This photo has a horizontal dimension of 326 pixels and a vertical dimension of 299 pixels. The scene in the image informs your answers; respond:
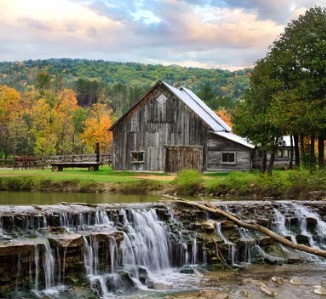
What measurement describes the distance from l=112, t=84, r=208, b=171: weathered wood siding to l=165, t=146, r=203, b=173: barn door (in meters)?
0.32

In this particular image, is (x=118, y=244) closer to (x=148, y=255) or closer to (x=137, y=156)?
(x=148, y=255)

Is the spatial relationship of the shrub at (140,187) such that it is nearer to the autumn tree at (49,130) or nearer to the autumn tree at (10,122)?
the autumn tree at (49,130)

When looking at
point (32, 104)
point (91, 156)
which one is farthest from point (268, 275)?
point (32, 104)

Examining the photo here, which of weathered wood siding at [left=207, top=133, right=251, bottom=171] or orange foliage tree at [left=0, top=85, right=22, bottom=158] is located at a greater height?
orange foliage tree at [left=0, top=85, right=22, bottom=158]

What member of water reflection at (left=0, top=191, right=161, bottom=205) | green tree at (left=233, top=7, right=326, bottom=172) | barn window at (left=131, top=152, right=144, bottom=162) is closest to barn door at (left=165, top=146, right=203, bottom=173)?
barn window at (left=131, top=152, right=144, bottom=162)

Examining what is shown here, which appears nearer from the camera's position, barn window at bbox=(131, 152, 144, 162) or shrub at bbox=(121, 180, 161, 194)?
shrub at bbox=(121, 180, 161, 194)

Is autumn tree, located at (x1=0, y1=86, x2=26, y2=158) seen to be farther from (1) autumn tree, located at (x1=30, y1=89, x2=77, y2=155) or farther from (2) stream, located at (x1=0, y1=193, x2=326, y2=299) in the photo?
(2) stream, located at (x1=0, y1=193, x2=326, y2=299)

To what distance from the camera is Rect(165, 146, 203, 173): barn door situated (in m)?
44.4

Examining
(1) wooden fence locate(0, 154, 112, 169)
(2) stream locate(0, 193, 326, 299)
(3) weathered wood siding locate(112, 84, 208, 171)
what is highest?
(3) weathered wood siding locate(112, 84, 208, 171)

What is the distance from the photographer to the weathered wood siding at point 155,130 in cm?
4475

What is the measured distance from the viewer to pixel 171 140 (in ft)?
148

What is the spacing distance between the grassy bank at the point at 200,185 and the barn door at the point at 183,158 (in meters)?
10.9

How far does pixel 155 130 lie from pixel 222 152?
6348 mm

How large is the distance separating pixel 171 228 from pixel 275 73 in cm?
2294
